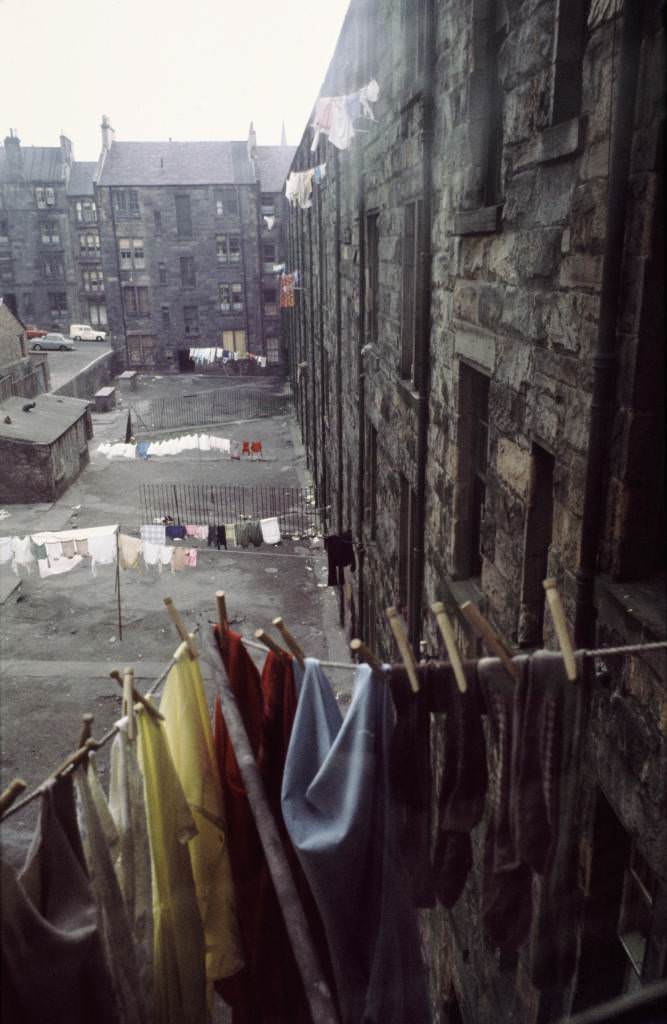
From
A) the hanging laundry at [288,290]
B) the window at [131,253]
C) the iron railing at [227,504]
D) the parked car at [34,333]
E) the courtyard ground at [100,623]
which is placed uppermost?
the window at [131,253]

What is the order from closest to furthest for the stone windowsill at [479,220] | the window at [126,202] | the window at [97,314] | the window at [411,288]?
the stone windowsill at [479,220] → the window at [411,288] → the window at [126,202] → the window at [97,314]

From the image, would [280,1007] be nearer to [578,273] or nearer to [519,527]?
[519,527]

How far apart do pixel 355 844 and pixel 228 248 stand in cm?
4955

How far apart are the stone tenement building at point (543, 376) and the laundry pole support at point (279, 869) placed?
4.83ft

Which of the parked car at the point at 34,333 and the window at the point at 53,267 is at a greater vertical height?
the window at the point at 53,267

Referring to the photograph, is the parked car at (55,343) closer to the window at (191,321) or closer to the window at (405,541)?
the window at (191,321)

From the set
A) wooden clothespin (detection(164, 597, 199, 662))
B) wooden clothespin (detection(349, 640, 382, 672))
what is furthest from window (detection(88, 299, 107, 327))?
wooden clothespin (detection(349, 640, 382, 672))

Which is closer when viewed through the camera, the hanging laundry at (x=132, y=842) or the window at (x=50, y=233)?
the hanging laundry at (x=132, y=842)

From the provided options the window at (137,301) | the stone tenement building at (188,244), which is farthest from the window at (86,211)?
the window at (137,301)

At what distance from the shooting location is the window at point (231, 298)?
4971 cm

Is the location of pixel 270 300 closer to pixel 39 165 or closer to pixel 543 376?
pixel 39 165

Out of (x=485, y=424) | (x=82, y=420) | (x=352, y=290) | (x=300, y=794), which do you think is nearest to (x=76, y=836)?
(x=300, y=794)

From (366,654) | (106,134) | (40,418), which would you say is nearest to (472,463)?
(366,654)

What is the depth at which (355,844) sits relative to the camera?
352 cm
